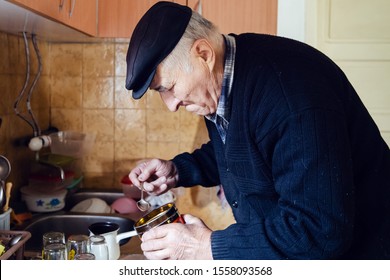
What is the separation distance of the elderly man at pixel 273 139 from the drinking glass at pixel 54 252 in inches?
7.1

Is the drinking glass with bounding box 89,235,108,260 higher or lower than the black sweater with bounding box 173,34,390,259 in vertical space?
lower

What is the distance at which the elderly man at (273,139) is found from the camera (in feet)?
2.02

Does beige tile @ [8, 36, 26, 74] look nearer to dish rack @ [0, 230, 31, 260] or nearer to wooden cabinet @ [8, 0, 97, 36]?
wooden cabinet @ [8, 0, 97, 36]

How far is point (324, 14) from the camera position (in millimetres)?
1528


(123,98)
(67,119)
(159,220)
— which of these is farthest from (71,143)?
(159,220)

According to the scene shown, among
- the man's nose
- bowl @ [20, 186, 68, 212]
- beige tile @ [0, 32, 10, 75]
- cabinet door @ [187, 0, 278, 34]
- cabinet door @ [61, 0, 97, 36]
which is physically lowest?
bowl @ [20, 186, 68, 212]

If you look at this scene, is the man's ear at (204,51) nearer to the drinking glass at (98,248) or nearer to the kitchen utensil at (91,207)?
the drinking glass at (98,248)

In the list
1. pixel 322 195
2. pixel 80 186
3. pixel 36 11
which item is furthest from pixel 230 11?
pixel 322 195

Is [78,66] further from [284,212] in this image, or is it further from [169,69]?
[284,212]

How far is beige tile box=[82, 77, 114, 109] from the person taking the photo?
1.68m

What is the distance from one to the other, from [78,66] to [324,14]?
896mm

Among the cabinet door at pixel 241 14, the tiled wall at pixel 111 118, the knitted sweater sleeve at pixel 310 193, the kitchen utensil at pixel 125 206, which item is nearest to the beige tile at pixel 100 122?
the tiled wall at pixel 111 118

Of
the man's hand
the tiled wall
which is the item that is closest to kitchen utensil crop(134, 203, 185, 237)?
the man's hand

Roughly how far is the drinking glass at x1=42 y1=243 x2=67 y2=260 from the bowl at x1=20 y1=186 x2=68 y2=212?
1.88 feet
